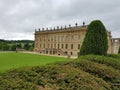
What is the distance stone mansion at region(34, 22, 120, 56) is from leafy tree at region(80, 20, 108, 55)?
156ft

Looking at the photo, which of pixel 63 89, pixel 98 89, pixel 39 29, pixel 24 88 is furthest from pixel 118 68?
pixel 39 29

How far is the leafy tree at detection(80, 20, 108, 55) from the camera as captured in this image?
1714 cm

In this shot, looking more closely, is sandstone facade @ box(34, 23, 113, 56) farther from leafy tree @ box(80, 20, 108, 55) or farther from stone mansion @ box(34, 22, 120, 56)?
leafy tree @ box(80, 20, 108, 55)

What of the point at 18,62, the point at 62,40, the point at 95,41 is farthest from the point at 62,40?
the point at 95,41

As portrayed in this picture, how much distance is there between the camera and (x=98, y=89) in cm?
720

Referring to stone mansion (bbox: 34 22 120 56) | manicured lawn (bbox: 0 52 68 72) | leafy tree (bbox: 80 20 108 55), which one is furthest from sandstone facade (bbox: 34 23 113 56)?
leafy tree (bbox: 80 20 108 55)

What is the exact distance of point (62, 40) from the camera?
7569cm

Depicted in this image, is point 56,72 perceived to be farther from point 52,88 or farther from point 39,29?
point 39,29

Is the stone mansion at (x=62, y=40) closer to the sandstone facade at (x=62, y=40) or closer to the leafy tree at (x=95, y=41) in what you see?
the sandstone facade at (x=62, y=40)

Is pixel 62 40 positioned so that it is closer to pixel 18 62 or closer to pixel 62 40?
pixel 62 40

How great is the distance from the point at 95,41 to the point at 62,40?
58337 mm

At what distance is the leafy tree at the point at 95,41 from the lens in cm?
1714

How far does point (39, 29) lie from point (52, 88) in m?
81.3

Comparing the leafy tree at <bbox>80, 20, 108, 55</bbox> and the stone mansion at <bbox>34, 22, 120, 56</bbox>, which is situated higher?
the stone mansion at <bbox>34, 22, 120, 56</bbox>
